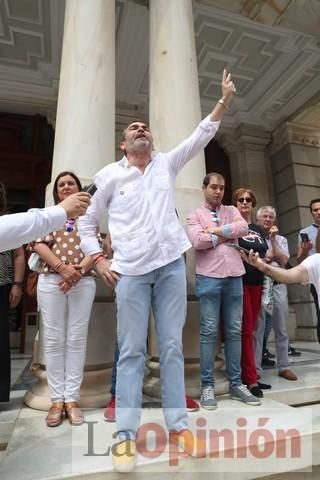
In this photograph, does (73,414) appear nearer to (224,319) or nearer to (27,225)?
(224,319)

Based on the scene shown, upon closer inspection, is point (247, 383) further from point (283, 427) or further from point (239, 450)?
point (239, 450)

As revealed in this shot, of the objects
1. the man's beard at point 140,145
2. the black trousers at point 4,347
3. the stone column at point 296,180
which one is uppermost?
the stone column at point 296,180

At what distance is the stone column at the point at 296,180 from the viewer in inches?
312

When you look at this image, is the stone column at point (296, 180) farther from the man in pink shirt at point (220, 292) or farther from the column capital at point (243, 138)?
the man in pink shirt at point (220, 292)

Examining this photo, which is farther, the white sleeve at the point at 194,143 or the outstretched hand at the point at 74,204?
the white sleeve at the point at 194,143

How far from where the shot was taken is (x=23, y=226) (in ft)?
4.27

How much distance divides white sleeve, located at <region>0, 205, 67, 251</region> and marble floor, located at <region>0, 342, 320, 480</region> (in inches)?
43.9

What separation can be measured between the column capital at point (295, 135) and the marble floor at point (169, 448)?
298 inches

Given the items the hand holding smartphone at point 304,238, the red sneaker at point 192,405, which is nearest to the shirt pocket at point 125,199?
the red sneaker at point 192,405

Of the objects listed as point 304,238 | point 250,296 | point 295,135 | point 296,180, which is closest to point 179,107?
point 250,296

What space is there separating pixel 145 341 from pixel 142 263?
43 centimetres

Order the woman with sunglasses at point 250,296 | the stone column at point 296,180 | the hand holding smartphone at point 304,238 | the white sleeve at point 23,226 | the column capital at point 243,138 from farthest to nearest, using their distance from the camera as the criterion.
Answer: the column capital at point 243,138
the stone column at point 296,180
the hand holding smartphone at point 304,238
the woman with sunglasses at point 250,296
the white sleeve at point 23,226

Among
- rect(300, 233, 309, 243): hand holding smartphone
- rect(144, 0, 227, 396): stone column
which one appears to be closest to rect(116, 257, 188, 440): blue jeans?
rect(144, 0, 227, 396): stone column

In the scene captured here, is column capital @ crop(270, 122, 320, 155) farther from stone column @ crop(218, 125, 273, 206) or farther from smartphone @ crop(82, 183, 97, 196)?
smartphone @ crop(82, 183, 97, 196)
